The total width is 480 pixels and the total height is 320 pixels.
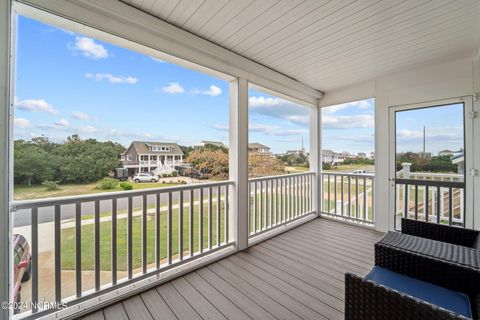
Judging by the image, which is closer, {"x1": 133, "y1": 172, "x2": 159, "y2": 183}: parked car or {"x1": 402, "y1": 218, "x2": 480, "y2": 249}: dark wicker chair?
{"x1": 402, "y1": 218, "x2": 480, "y2": 249}: dark wicker chair

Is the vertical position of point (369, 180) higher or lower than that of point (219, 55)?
Result: lower

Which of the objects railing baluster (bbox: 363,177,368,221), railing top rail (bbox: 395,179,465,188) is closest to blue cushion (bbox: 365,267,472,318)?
railing top rail (bbox: 395,179,465,188)

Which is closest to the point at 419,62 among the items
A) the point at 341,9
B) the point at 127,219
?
the point at 341,9

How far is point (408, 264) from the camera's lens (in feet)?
4.89

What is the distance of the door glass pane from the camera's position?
295 cm

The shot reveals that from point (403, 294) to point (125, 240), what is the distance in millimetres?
2274

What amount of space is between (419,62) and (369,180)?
2.01 m

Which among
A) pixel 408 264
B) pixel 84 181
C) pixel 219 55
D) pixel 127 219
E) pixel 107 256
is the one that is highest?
pixel 219 55

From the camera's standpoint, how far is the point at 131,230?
2.08m

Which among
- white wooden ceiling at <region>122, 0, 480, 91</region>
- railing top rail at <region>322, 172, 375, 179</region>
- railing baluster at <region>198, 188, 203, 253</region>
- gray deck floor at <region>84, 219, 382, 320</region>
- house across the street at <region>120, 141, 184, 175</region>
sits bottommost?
gray deck floor at <region>84, 219, 382, 320</region>

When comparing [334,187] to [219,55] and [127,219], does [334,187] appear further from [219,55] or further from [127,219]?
[127,219]

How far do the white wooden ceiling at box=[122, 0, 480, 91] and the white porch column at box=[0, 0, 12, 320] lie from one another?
888mm

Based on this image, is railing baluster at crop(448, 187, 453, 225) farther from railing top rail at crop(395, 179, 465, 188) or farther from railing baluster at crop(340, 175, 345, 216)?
railing baluster at crop(340, 175, 345, 216)

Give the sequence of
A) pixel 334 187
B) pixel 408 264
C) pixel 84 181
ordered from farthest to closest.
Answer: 1. pixel 334 187
2. pixel 84 181
3. pixel 408 264
